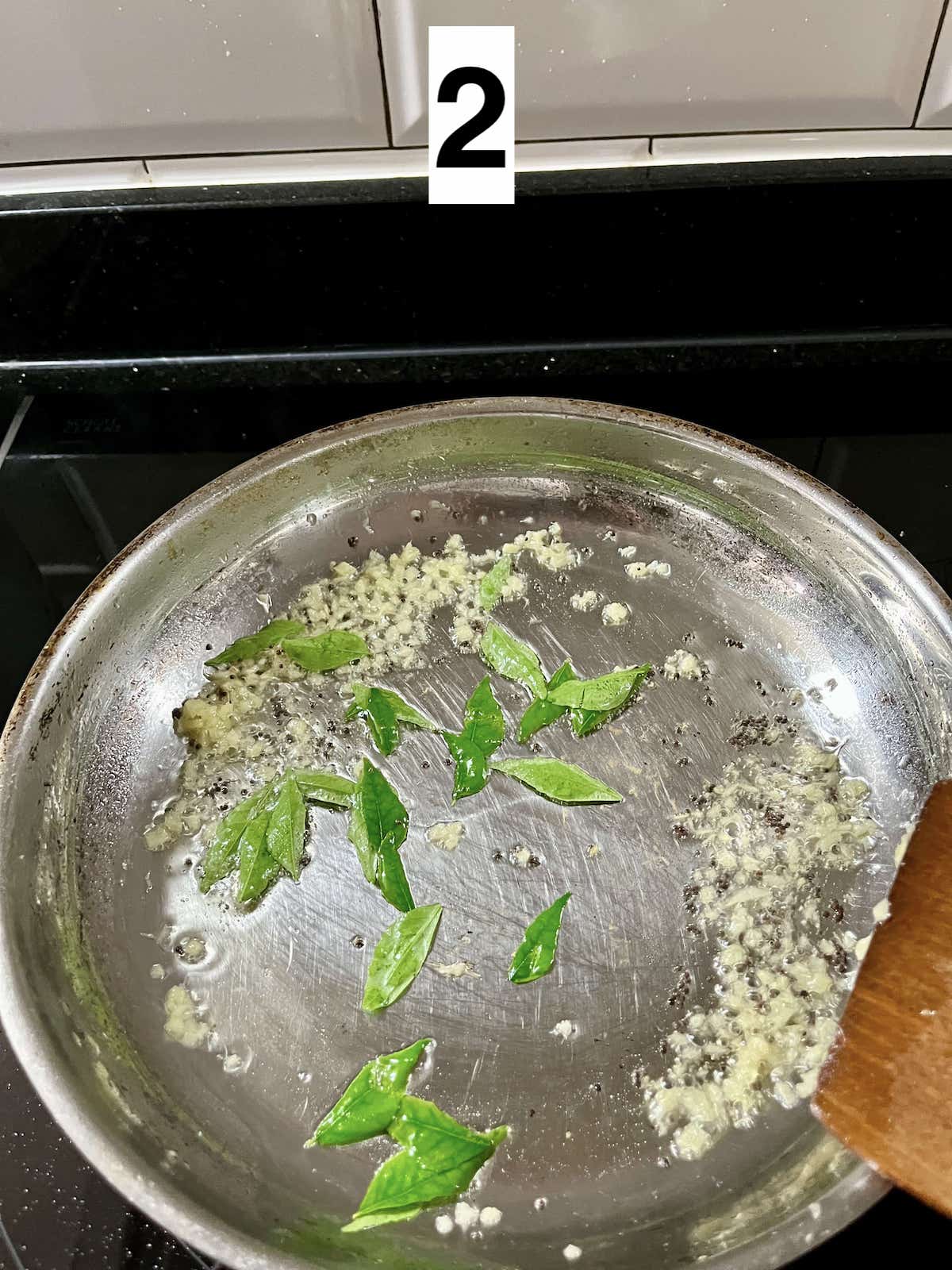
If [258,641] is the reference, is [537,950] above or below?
below

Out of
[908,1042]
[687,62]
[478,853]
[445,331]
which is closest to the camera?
[908,1042]

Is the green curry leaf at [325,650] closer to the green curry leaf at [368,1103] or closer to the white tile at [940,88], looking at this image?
the green curry leaf at [368,1103]

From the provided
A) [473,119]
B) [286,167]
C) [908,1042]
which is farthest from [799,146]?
[908,1042]

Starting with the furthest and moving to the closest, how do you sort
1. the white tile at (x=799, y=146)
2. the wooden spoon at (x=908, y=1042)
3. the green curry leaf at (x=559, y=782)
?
the white tile at (x=799, y=146) < the green curry leaf at (x=559, y=782) < the wooden spoon at (x=908, y=1042)

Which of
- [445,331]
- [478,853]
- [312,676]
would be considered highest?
[445,331]

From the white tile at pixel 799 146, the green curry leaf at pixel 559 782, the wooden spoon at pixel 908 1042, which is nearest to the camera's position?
the wooden spoon at pixel 908 1042

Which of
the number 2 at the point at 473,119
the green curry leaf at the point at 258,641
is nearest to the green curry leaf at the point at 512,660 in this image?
the green curry leaf at the point at 258,641

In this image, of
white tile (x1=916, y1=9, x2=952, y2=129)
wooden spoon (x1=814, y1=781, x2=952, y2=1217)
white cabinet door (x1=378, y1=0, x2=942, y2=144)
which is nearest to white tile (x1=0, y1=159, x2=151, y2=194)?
white cabinet door (x1=378, y1=0, x2=942, y2=144)

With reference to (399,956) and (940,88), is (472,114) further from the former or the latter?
(399,956)
